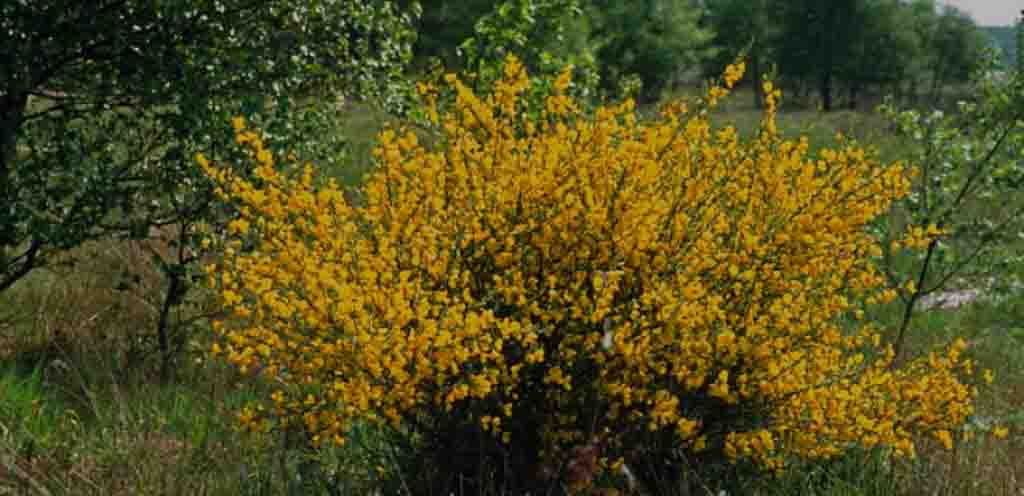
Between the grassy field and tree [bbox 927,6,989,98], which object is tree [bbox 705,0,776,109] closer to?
tree [bbox 927,6,989,98]

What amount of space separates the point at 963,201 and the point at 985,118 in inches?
18.1

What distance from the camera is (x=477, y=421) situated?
280 centimetres

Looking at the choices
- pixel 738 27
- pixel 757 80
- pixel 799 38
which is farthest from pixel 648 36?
pixel 757 80

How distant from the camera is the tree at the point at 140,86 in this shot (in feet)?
12.8

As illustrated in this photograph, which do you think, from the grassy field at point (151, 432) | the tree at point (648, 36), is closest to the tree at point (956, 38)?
the tree at point (648, 36)

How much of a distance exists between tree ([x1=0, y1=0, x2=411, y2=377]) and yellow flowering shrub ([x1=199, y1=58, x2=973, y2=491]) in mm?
1430

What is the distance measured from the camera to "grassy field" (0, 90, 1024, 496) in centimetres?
302

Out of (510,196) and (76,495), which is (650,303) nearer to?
(510,196)

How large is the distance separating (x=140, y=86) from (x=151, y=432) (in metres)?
1.59

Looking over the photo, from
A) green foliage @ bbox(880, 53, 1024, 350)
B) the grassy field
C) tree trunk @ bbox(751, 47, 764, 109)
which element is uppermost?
green foliage @ bbox(880, 53, 1024, 350)

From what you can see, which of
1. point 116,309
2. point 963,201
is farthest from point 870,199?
point 116,309

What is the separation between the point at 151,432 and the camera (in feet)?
11.1

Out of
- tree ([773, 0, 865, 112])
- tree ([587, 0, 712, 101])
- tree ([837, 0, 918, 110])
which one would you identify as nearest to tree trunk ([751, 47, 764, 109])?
tree ([773, 0, 865, 112])

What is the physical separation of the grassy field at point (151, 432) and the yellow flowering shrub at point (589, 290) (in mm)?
270
